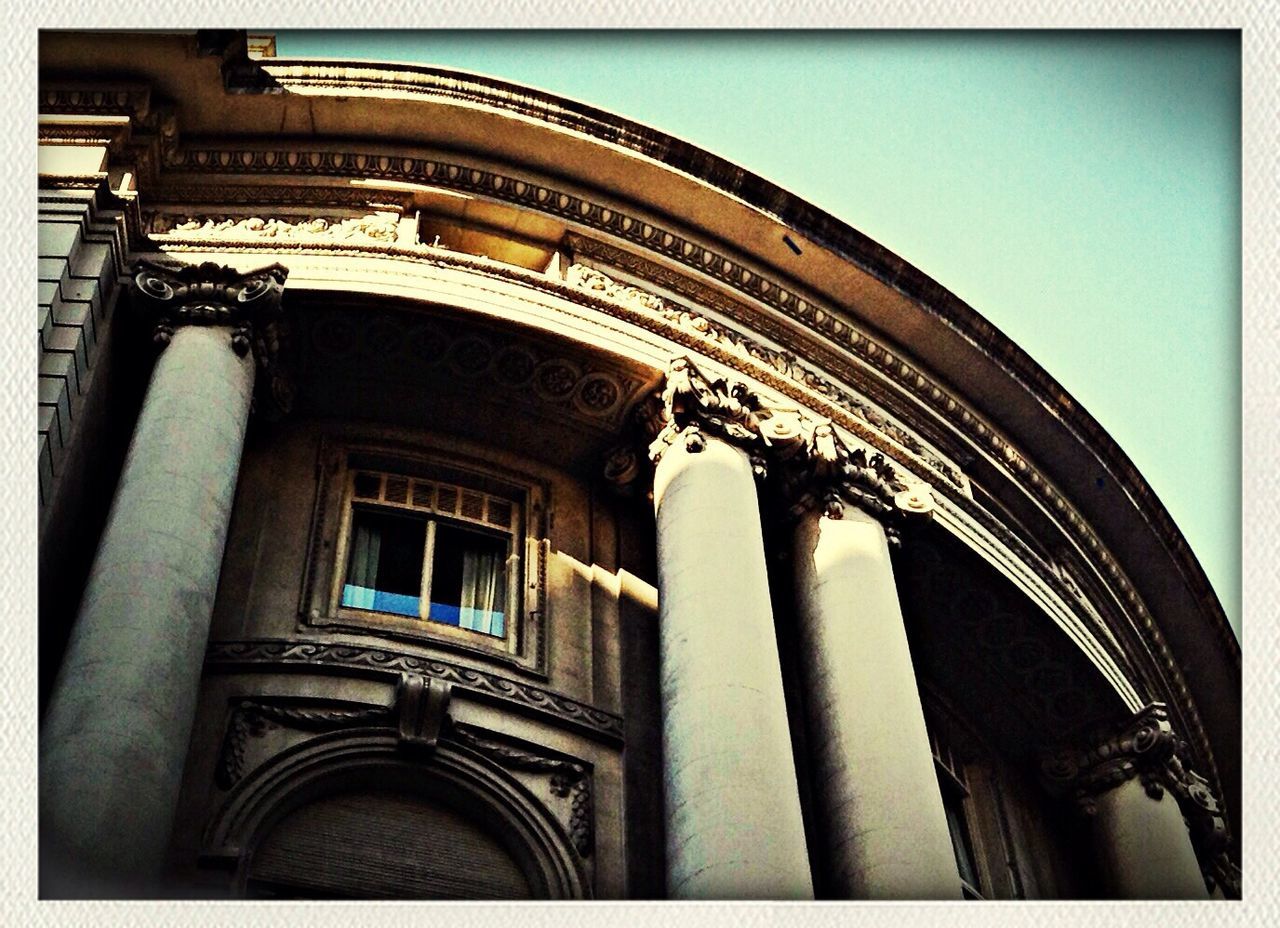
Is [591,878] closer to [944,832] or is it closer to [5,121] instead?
[944,832]

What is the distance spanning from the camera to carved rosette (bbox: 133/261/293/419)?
15242mm

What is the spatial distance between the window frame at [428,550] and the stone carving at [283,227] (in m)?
2.37

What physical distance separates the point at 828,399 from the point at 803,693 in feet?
14.3

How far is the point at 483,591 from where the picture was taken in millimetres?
16078

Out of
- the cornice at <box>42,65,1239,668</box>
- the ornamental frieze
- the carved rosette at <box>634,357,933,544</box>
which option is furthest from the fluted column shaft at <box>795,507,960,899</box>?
the cornice at <box>42,65,1239,668</box>

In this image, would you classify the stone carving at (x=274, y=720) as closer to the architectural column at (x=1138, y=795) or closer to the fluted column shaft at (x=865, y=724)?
the fluted column shaft at (x=865, y=724)

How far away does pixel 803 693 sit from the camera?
619 inches

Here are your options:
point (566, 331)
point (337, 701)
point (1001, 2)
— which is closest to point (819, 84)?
point (1001, 2)

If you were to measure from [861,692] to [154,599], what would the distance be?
6901 mm

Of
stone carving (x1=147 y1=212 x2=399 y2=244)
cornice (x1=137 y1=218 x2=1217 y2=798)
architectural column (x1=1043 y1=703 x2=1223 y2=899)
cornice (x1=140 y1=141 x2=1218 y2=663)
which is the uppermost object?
cornice (x1=140 y1=141 x2=1218 y2=663)

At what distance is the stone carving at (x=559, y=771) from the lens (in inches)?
560

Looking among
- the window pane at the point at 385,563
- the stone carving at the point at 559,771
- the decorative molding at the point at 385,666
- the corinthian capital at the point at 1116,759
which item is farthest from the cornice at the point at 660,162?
the stone carving at the point at 559,771

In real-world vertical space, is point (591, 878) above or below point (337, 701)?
below

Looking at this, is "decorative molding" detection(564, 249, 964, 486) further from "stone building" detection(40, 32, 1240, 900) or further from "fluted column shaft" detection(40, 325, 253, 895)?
"fluted column shaft" detection(40, 325, 253, 895)
